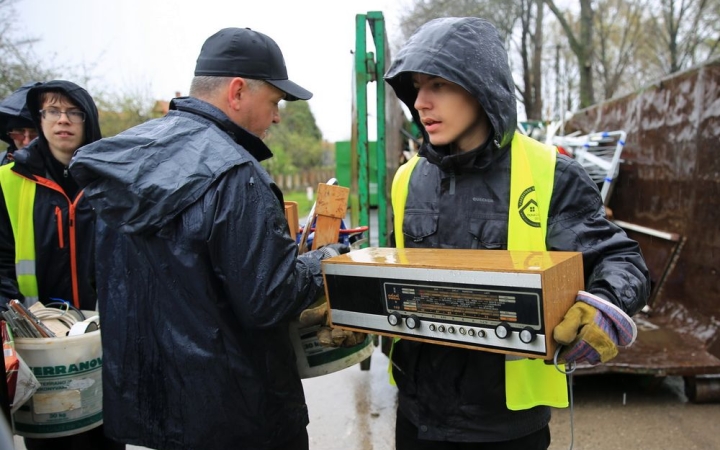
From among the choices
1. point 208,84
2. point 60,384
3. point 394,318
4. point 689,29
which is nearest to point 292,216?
point 208,84

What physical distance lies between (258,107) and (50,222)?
1.35m

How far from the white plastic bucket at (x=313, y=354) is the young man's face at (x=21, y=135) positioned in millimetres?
2993

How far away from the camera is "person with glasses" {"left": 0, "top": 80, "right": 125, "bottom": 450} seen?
7.62 ft

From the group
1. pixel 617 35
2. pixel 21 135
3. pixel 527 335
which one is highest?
pixel 617 35

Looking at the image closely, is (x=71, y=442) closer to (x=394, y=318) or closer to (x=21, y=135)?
(x=394, y=318)

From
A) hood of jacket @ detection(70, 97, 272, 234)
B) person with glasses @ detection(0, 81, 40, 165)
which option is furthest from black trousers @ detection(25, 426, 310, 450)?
person with glasses @ detection(0, 81, 40, 165)

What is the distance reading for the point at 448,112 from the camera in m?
1.64

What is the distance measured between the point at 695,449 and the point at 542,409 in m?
2.09

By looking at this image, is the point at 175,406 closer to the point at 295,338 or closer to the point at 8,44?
the point at 295,338

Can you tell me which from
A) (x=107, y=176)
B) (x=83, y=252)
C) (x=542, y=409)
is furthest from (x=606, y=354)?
(x=83, y=252)

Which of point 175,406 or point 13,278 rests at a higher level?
point 13,278

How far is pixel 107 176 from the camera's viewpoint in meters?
1.37

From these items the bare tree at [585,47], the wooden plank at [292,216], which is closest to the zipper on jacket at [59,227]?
the wooden plank at [292,216]

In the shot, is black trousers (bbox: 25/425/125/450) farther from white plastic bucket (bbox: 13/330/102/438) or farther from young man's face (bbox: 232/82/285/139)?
young man's face (bbox: 232/82/285/139)
